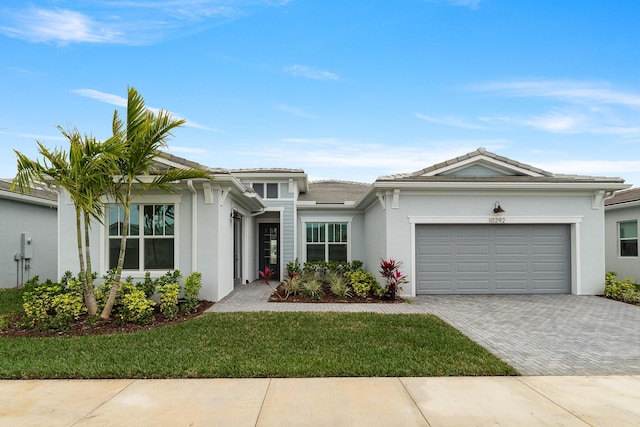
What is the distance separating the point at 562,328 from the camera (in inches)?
267

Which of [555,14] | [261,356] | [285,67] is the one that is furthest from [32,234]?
[555,14]

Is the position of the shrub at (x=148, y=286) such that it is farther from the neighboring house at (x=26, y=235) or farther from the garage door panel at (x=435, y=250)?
the garage door panel at (x=435, y=250)

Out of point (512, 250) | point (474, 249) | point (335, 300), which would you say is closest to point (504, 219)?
point (512, 250)

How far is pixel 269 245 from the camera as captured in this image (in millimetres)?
15547

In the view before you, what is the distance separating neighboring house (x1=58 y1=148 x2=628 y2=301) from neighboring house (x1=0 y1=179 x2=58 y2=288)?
536 centimetres

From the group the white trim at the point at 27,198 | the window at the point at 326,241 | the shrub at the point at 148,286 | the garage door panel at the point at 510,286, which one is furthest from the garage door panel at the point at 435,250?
the white trim at the point at 27,198

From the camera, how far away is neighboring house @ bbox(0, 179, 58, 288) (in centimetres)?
1220

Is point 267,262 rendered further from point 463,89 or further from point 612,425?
point 612,425

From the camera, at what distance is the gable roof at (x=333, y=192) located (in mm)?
15258

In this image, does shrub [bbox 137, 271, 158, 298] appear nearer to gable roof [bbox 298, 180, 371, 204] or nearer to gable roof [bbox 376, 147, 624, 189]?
gable roof [bbox 376, 147, 624, 189]

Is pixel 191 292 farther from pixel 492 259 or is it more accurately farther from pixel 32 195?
pixel 32 195

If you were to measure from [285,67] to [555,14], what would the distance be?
837 cm

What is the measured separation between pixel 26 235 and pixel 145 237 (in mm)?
7443

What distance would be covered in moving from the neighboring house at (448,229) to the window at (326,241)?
10.6 feet
